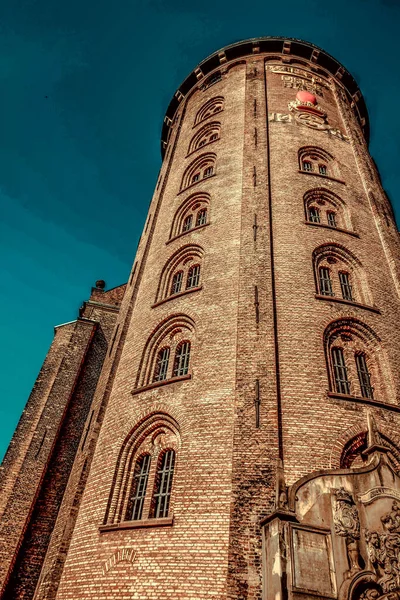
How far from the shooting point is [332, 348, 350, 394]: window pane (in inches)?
447

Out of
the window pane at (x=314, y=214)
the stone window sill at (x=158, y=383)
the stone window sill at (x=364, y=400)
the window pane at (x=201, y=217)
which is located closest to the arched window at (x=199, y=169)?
the window pane at (x=201, y=217)

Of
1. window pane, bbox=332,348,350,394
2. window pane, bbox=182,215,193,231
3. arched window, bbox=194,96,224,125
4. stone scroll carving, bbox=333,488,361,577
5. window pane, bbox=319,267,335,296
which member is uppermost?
arched window, bbox=194,96,224,125

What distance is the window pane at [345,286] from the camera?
13.8 metres

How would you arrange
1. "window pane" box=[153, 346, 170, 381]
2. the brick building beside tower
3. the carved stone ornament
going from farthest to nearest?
"window pane" box=[153, 346, 170, 381] → the brick building beside tower → the carved stone ornament

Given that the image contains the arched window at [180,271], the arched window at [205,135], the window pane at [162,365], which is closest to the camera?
the window pane at [162,365]

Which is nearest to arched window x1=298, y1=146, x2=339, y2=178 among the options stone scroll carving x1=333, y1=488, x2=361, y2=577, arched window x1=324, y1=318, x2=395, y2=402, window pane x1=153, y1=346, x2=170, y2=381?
arched window x1=324, y1=318, x2=395, y2=402

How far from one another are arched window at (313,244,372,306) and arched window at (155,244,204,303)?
376 cm

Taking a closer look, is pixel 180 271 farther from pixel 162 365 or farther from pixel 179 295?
pixel 162 365

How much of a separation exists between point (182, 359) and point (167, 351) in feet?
2.27

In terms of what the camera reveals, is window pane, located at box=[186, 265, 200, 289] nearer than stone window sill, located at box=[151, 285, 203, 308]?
No

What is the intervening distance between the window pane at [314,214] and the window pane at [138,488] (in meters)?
9.57

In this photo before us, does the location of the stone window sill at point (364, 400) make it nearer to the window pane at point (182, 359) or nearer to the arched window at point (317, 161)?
the window pane at point (182, 359)

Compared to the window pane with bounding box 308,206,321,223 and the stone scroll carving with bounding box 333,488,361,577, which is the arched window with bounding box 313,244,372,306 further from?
the stone scroll carving with bounding box 333,488,361,577

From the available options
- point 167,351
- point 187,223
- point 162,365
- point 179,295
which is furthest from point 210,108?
point 162,365
